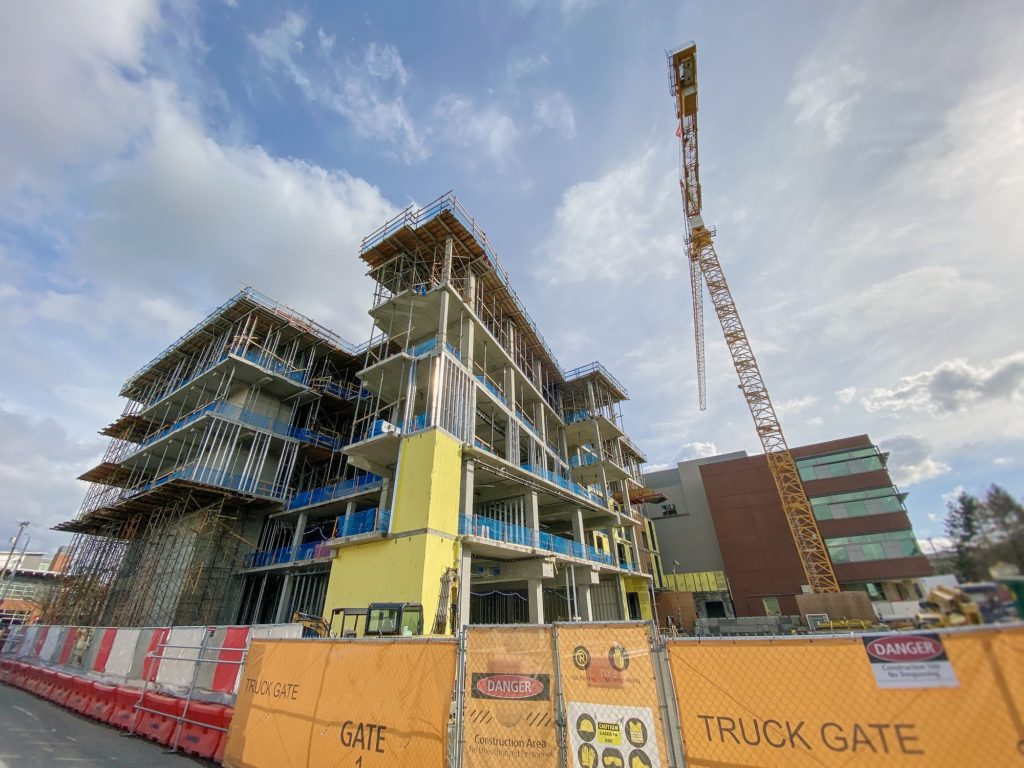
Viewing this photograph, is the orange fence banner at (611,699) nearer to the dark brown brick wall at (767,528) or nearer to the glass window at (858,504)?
the dark brown brick wall at (767,528)

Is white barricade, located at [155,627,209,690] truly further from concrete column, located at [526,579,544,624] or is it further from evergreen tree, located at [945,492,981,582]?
concrete column, located at [526,579,544,624]

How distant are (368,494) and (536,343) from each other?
1629 centimetres

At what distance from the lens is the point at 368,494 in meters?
23.6

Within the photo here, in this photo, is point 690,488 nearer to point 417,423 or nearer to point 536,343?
point 536,343

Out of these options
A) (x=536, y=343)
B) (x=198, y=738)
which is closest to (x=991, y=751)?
(x=198, y=738)

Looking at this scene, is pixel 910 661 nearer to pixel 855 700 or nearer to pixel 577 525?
pixel 855 700

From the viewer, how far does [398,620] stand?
41.3ft

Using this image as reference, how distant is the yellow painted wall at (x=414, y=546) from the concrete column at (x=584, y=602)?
40.9ft

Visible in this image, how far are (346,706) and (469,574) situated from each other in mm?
11949

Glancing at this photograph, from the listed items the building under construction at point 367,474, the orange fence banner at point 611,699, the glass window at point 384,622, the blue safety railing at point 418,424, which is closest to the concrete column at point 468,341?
the building under construction at point 367,474

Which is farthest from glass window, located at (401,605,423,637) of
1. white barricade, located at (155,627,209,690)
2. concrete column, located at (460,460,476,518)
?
white barricade, located at (155,627,209,690)

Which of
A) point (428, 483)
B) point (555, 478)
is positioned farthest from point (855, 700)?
point (555, 478)

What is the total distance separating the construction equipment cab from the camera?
41.3 ft

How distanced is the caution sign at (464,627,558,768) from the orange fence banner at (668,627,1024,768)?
149cm
